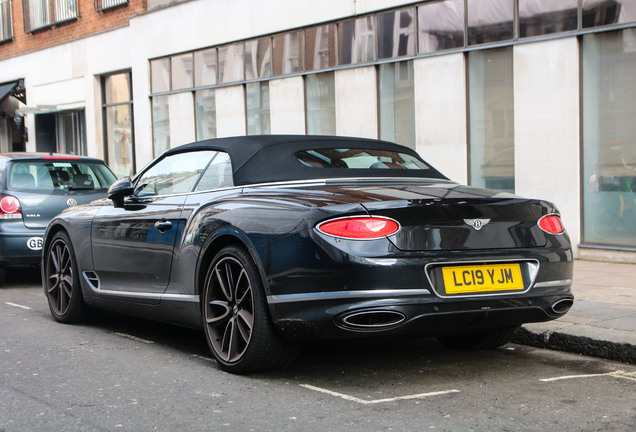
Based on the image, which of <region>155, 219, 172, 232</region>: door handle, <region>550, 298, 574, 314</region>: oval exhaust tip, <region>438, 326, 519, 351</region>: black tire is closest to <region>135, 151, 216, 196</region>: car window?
<region>155, 219, 172, 232</region>: door handle

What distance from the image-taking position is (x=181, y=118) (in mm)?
20562

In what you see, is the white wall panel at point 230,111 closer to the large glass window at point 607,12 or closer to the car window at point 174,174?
the large glass window at point 607,12

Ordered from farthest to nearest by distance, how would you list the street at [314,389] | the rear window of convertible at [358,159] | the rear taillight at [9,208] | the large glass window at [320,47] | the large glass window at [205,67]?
the large glass window at [205,67] → the large glass window at [320,47] → the rear taillight at [9,208] → the rear window of convertible at [358,159] → the street at [314,389]

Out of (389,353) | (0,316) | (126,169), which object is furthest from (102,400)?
(126,169)

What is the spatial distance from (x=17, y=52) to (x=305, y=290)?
85.5ft

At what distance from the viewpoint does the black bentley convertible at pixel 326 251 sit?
194 inches

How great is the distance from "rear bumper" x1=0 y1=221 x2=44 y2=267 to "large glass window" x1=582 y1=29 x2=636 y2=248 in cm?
669

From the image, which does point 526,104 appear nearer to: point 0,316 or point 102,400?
point 0,316

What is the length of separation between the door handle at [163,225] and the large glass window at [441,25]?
7.99 metres

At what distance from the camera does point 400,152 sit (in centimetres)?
677

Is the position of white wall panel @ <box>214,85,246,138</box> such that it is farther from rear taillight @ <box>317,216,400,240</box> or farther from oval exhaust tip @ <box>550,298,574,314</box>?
rear taillight @ <box>317,216,400,240</box>

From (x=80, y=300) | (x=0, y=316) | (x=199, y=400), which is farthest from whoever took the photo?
(x=0, y=316)

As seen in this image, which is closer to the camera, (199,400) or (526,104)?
(199,400)

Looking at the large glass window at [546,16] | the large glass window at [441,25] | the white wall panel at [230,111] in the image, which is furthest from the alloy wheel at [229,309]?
the white wall panel at [230,111]
